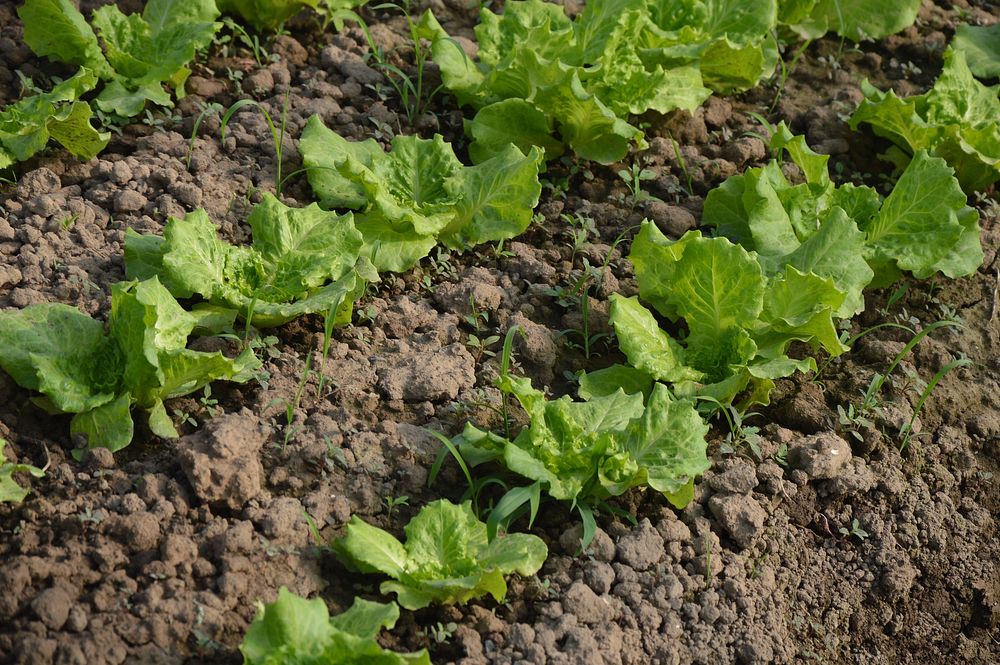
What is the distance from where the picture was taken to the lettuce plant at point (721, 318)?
3.43m

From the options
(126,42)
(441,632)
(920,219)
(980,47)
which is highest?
(126,42)

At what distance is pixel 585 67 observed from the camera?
4.43 metres

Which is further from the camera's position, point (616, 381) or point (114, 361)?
point (616, 381)

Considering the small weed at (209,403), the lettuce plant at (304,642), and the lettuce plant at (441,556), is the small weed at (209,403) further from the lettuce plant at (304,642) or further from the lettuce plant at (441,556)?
the lettuce plant at (304,642)

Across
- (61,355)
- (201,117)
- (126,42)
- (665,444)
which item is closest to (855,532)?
(665,444)

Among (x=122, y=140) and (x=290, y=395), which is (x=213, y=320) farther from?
(x=122, y=140)

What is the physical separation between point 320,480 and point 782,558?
4.32ft

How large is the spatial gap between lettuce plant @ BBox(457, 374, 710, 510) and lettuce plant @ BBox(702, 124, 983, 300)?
2.65 feet

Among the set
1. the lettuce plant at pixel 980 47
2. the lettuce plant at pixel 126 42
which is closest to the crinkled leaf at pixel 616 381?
the lettuce plant at pixel 126 42

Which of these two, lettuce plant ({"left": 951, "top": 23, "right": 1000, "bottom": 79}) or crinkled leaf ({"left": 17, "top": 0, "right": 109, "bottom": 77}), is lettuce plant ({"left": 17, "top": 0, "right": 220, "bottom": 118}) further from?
lettuce plant ({"left": 951, "top": 23, "right": 1000, "bottom": 79})

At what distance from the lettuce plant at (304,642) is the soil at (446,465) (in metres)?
0.19

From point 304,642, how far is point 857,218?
2553 millimetres

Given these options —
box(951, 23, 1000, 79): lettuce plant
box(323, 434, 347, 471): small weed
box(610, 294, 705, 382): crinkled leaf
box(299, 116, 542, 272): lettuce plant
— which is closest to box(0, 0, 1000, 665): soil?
box(323, 434, 347, 471): small weed

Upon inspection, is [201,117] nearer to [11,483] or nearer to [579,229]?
[579,229]
